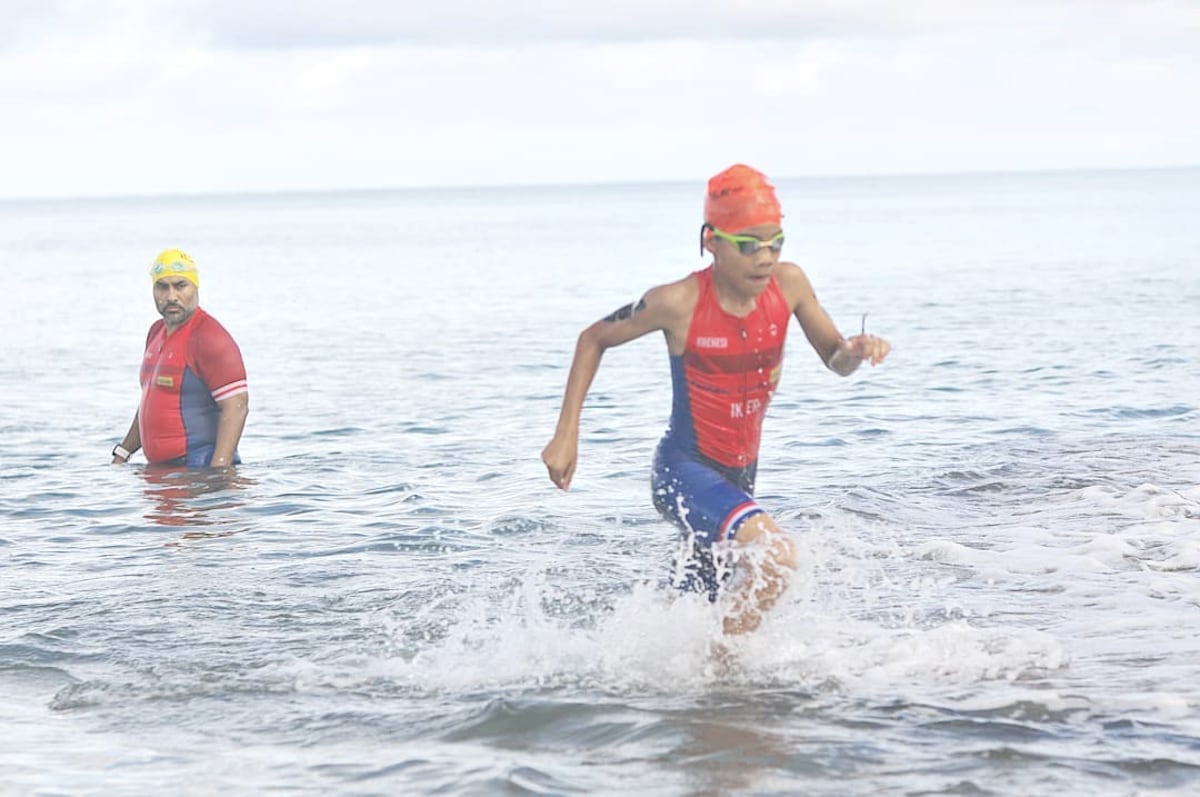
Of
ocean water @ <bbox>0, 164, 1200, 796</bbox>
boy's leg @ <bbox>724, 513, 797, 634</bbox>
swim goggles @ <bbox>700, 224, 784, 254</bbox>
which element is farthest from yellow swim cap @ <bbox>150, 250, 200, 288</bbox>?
boy's leg @ <bbox>724, 513, 797, 634</bbox>

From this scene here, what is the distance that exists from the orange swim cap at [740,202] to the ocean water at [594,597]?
5.14ft

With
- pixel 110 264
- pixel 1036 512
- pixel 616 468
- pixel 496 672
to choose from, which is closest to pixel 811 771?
pixel 496 672

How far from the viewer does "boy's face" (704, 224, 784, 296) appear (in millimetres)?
6910

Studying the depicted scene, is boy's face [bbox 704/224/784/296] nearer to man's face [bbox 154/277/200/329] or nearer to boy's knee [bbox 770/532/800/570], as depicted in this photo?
boy's knee [bbox 770/532/800/570]

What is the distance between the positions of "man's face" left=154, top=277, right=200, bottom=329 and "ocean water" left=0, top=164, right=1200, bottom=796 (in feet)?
4.19

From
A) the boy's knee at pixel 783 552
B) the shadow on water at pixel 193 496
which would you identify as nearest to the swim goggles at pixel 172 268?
the shadow on water at pixel 193 496

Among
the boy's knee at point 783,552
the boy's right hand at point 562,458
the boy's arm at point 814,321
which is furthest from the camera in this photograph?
the boy's arm at point 814,321

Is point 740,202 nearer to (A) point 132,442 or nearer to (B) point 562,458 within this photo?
(B) point 562,458

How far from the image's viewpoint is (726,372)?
7191mm

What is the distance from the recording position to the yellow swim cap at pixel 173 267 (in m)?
11.9

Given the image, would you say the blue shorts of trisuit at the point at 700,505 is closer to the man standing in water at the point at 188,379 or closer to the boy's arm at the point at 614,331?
the boy's arm at the point at 614,331

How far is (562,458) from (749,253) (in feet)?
3.84

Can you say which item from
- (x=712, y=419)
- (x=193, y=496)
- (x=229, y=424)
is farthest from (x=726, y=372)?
(x=193, y=496)

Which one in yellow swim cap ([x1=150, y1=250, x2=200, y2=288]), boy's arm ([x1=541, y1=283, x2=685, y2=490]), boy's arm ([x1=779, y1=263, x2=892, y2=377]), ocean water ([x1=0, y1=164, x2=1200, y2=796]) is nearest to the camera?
ocean water ([x1=0, y1=164, x2=1200, y2=796])
